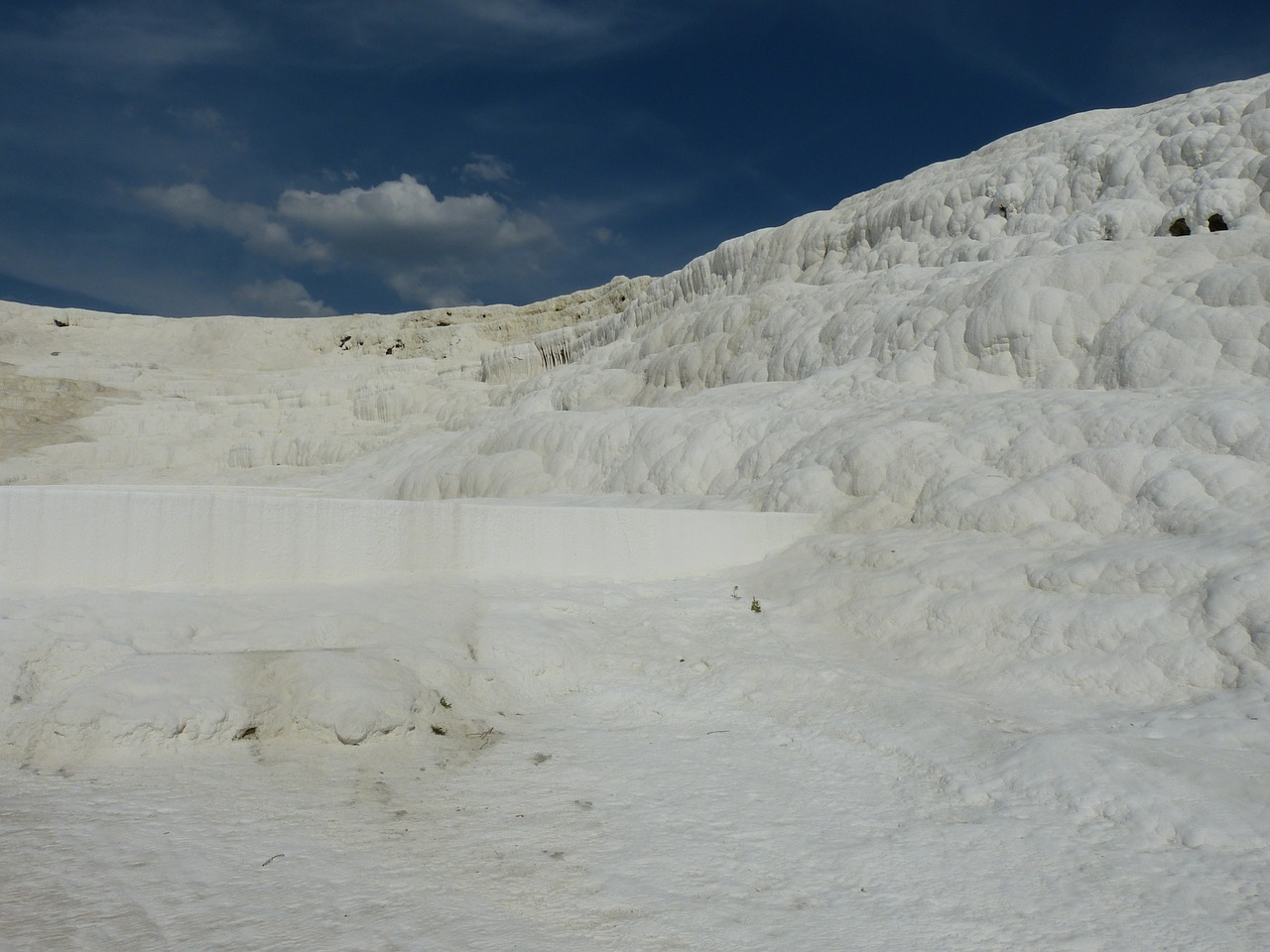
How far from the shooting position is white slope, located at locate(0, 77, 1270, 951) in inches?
165

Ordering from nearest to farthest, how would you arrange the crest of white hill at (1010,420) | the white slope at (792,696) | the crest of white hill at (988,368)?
the white slope at (792,696), the crest of white hill at (1010,420), the crest of white hill at (988,368)

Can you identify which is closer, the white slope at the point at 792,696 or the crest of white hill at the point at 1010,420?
the white slope at the point at 792,696

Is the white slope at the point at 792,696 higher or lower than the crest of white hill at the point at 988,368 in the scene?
lower

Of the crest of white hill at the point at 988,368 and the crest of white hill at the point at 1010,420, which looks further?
the crest of white hill at the point at 988,368

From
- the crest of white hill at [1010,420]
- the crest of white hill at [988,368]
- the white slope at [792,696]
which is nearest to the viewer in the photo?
the white slope at [792,696]

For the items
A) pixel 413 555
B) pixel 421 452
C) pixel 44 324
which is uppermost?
pixel 44 324

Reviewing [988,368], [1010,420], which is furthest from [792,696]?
[988,368]

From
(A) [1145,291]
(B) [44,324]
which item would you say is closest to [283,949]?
(A) [1145,291]

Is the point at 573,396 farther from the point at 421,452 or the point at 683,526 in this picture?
the point at 683,526

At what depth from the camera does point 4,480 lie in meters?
30.0

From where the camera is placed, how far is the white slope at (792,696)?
4195mm

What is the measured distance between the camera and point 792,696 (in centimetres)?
754

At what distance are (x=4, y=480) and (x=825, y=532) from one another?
96.9ft

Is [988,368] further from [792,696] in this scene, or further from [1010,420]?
[792,696]
